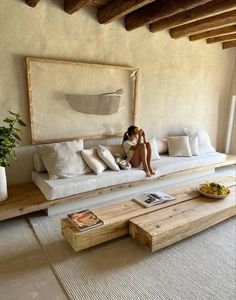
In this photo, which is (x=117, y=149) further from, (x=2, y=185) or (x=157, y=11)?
(x=157, y=11)

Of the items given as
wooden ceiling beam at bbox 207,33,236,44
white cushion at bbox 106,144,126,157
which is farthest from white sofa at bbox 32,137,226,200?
wooden ceiling beam at bbox 207,33,236,44

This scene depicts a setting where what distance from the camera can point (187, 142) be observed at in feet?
13.3

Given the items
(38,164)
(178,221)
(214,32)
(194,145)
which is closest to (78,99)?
(38,164)

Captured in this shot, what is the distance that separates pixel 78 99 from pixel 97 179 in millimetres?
1206

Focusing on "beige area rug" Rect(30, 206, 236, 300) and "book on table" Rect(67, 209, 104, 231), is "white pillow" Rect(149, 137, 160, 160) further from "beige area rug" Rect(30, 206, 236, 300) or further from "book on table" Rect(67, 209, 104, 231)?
"book on table" Rect(67, 209, 104, 231)

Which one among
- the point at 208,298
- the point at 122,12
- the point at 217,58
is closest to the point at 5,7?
the point at 122,12

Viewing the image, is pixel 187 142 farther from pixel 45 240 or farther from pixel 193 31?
pixel 45 240

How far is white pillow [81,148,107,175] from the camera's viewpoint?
2.97m

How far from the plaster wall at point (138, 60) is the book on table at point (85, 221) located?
1.33 meters

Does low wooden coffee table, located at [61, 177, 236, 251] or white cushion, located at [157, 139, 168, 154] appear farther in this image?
white cushion, located at [157, 139, 168, 154]

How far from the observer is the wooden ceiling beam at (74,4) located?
2531 mm

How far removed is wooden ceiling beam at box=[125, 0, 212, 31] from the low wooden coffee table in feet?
7.23

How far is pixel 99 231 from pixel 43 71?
2111 mm

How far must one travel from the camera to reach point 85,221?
2023 mm
